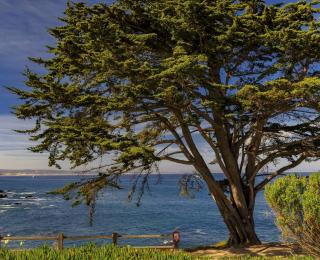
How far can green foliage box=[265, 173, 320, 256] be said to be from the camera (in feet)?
31.9

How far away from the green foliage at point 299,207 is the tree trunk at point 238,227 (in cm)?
891

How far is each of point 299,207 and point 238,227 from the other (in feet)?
31.1

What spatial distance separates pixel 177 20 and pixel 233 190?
26.8 ft

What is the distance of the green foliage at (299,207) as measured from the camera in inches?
382

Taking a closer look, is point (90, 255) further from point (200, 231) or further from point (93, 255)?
point (200, 231)

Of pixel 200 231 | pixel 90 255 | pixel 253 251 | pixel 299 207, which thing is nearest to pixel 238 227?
pixel 253 251

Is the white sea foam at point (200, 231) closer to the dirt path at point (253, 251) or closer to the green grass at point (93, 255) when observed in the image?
the dirt path at point (253, 251)

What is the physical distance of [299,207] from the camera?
33.1 ft

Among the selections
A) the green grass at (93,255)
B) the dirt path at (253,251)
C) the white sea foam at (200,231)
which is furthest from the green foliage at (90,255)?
the white sea foam at (200,231)

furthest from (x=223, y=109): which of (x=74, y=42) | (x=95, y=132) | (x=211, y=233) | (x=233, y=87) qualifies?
(x=211, y=233)

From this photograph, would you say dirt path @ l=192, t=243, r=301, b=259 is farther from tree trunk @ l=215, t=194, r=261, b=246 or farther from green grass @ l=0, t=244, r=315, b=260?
green grass @ l=0, t=244, r=315, b=260

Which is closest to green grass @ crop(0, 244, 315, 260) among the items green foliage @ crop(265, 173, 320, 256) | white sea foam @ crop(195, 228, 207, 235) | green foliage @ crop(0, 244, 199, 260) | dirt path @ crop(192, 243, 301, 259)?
green foliage @ crop(0, 244, 199, 260)

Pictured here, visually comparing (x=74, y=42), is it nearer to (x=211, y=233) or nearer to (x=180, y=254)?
(x=180, y=254)

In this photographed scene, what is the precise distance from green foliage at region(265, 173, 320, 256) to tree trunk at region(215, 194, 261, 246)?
8913 mm
